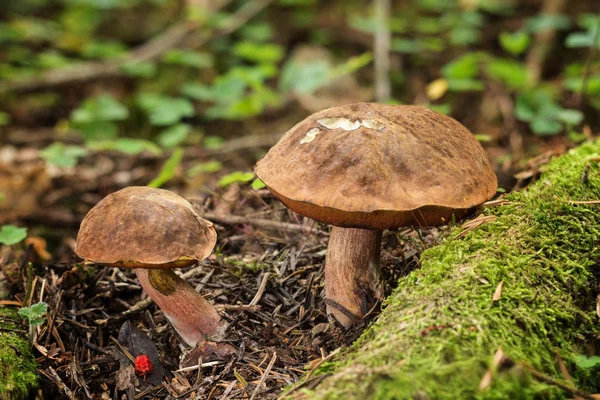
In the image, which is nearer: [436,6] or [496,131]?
[496,131]

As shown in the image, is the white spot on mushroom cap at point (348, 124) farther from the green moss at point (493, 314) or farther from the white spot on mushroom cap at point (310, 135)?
the green moss at point (493, 314)

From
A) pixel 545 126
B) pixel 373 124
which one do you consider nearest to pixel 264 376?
pixel 373 124

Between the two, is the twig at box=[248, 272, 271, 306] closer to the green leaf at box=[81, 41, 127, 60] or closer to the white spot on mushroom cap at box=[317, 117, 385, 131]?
the white spot on mushroom cap at box=[317, 117, 385, 131]

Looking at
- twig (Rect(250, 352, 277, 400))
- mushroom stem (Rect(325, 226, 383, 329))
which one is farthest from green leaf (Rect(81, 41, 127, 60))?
twig (Rect(250, 352, 277, 400))

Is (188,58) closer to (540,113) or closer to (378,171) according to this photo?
(540,113)

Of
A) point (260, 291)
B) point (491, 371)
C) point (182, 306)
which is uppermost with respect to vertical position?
point (491, 371)

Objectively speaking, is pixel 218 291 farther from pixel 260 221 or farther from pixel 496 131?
pixel 496 131

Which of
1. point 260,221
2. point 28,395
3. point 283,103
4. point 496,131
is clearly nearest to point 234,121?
point 283,103
